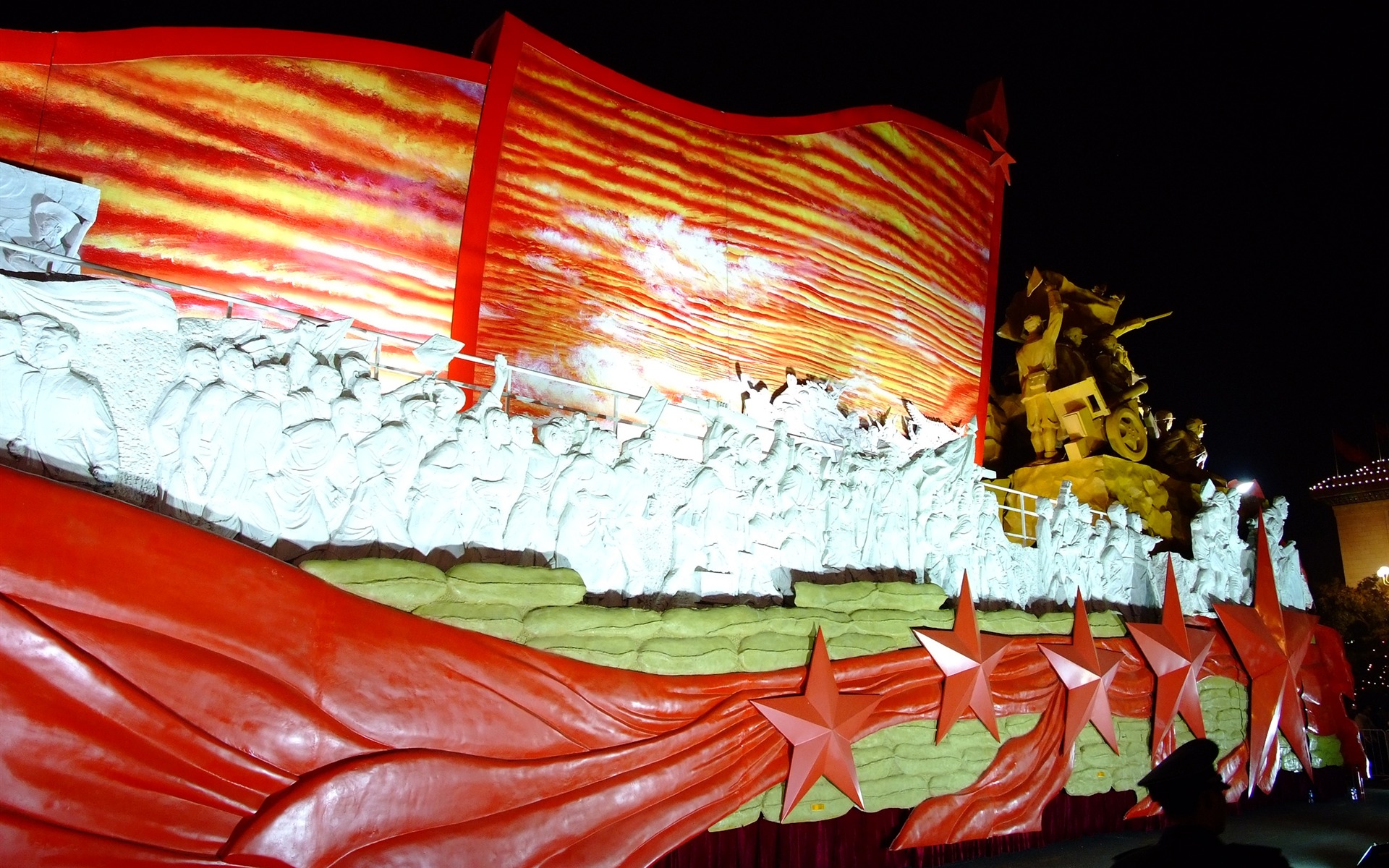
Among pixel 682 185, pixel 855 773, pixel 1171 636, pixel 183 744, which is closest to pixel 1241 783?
pixel 1171 636

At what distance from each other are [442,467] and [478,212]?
2908mm

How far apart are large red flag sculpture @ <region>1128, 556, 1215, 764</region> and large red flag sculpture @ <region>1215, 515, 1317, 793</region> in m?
0.89

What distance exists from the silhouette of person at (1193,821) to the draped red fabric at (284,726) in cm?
312

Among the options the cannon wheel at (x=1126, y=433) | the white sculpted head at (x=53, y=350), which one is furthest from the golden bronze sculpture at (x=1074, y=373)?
the white sculpted head at (x=53, y=350)

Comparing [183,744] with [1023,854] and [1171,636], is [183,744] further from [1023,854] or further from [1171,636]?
[1171,636]

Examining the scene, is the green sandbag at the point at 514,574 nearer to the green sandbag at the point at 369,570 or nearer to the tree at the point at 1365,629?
the green sandbag at the point at 369,570

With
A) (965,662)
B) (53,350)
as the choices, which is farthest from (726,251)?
(53,350)

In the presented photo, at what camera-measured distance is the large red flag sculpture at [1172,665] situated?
28.1ft

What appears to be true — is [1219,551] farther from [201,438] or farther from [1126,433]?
[201,438]

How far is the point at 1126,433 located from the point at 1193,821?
39.1 feet

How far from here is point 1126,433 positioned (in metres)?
13.1

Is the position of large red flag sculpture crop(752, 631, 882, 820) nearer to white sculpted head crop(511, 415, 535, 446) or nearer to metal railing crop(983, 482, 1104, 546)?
white sculpted head crop(511, 415, 535, 446)

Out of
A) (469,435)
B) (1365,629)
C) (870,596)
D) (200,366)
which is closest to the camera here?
(200,366)

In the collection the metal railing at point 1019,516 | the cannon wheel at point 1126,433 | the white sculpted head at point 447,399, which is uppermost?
the cannon wheel at point 1126,433
